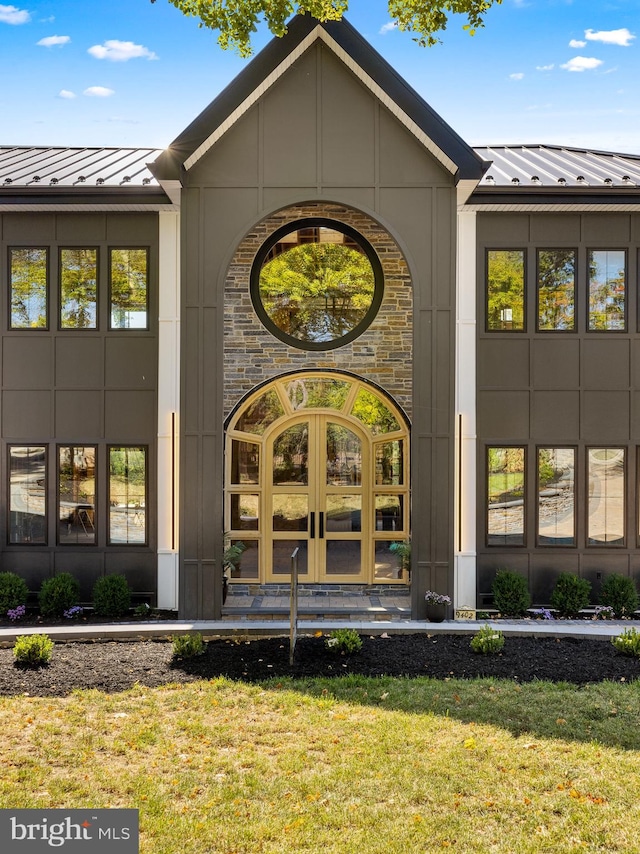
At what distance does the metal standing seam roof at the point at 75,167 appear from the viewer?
35.5 ft

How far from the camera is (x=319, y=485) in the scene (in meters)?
11.6

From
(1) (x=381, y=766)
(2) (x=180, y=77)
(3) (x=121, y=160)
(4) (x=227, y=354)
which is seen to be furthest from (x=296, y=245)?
(1) (x=381, y=766)

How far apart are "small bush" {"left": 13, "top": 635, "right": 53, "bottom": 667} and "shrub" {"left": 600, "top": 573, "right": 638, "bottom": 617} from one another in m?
8.57

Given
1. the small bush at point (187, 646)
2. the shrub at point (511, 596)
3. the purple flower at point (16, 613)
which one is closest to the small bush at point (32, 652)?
the small bush at point (187, 646)

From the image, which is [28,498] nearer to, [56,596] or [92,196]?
[56,596]

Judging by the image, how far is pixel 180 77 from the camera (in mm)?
10398

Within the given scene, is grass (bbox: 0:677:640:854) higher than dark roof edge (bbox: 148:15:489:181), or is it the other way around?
dark roof edge (bbox: 148:15:489:181)

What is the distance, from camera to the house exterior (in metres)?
10.4

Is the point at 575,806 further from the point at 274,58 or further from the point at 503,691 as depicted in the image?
the point at 274,58

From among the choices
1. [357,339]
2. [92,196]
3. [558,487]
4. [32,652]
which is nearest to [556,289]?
[558,487]

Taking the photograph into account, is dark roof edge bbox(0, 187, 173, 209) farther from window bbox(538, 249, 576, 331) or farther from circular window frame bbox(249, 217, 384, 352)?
window bbox(538, 249, 576, 331)

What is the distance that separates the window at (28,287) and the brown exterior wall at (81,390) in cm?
12

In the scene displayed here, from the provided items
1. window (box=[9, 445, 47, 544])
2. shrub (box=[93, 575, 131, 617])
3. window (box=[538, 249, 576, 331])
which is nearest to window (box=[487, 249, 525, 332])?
window (box=[538, 249, 576, 331])

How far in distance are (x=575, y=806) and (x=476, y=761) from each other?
89 cm
